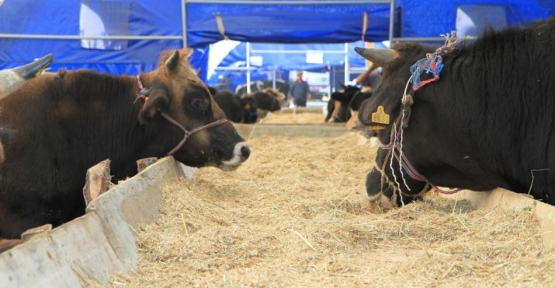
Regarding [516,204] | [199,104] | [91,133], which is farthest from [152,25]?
[516,204]

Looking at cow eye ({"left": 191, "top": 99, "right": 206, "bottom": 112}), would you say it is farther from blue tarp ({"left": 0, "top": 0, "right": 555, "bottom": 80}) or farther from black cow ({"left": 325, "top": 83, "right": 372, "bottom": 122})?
black cow ({"left": 325, "top": 83, "right": 372, "bottom": 122})

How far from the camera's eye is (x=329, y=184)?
5852mm

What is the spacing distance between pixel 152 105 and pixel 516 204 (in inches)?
116

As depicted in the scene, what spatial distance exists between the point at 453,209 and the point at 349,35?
21.2 ft

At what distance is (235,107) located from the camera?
53.0 feet

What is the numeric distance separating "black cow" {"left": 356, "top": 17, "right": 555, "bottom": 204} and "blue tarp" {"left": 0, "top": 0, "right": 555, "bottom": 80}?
5806mm

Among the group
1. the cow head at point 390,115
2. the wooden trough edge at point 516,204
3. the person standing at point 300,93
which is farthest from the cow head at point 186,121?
the person standing at point 300,93

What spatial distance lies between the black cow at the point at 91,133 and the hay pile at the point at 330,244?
46cm

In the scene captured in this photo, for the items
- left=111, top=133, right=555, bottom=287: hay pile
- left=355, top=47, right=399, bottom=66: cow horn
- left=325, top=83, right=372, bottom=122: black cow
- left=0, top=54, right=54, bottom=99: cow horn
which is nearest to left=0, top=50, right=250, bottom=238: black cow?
left=111, top=133, right=555, bottom=287: hay pile

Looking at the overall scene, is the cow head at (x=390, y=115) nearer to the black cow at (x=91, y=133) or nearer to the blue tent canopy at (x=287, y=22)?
the black cow at (x=91, y=133)

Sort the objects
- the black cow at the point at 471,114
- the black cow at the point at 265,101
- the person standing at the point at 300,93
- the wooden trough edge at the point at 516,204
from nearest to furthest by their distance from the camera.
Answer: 1. the wooden trough edge at the point at 516,204
2. the black cow at the point at 471,114
3. the black cow at the point at 265,101
4. the person standing at the point at 300,93

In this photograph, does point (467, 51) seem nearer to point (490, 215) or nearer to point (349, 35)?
point (490, 215)

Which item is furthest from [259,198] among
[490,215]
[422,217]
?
[490,215]

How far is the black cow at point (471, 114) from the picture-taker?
147 inches
